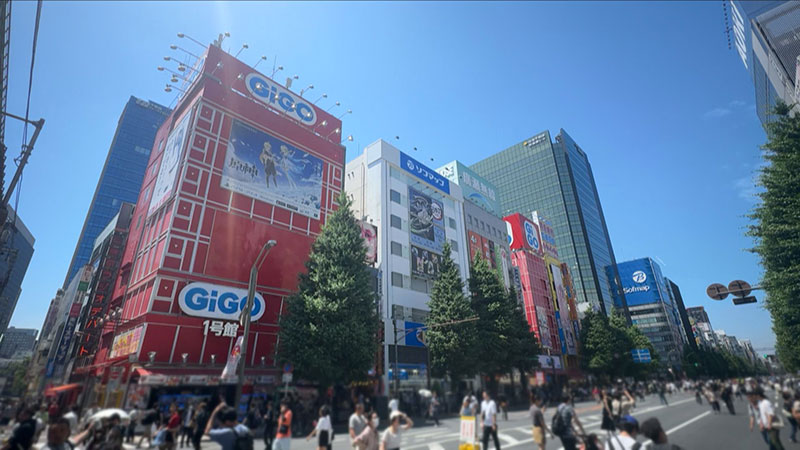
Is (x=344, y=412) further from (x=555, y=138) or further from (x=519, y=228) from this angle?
(x=555, y=138)

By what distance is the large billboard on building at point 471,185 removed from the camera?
216ft

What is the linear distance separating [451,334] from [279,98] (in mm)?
30816

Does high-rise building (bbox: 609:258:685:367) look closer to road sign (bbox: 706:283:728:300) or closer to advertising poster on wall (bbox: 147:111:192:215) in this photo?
road sign (bbox: 706:283:728:300)

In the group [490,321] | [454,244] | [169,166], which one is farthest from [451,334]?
[169,166]

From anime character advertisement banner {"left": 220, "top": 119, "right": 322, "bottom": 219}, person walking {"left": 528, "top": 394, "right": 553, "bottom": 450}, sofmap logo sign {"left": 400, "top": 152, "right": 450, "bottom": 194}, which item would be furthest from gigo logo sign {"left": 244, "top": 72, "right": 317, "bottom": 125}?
person walking {"left": 528, "top": 394, "right": 553, "bottom": 450}

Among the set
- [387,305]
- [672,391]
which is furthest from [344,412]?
[672,391]

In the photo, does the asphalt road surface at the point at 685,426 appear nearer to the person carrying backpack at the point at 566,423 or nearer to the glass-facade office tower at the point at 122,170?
the person carrying backpack at the point at 566,423

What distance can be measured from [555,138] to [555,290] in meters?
85.4

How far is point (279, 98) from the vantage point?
122ft

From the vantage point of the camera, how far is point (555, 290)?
68500 mm

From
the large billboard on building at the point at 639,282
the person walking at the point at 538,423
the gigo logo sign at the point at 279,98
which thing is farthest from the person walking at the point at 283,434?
the large billboard on building at the point at 639,282

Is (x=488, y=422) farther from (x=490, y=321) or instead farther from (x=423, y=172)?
(x=423, y=172)

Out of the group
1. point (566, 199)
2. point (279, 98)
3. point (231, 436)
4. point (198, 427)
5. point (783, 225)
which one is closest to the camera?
point (231, 436)

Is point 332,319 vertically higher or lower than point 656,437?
higher
